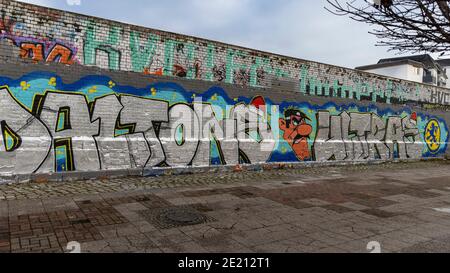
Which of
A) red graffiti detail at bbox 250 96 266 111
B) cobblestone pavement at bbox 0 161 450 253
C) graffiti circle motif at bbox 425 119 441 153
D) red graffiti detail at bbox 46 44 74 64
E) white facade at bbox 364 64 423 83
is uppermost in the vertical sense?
white facade at bbox 364 64 423 83

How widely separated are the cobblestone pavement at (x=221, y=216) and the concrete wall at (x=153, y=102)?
0.92 metres

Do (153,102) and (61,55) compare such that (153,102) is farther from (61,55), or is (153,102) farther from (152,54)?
(61,55)

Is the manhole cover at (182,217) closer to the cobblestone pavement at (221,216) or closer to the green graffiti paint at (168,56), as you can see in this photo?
the cobblestone pavement at (221,216)

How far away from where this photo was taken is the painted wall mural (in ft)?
26.1

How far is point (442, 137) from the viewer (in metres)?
18.5

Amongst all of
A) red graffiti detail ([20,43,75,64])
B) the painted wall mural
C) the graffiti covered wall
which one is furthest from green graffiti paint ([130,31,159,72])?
red graffiti detail ([20,43,75,64])

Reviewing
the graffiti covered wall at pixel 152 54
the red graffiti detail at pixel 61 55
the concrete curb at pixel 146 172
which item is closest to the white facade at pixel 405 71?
the graffiti covered wall at pixel 152 54

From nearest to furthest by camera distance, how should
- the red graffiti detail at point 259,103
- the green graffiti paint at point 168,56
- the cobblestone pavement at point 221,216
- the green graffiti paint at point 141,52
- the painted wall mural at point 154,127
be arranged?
the cobblestone pavement at point 221,216, the painted wall mural at point 154,127, the green graffiti paint at point 141,52, the green graffiti paint at point 168,56, the red graffiti detail at point 259,103

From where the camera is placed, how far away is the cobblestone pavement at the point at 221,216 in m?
4.54

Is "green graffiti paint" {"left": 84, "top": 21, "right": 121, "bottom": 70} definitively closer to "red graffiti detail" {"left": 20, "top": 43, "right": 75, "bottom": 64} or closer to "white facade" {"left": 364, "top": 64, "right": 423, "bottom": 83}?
"red graffiti detail" {"left": 20, "top": 43, "right": 75, "bottom": 64}

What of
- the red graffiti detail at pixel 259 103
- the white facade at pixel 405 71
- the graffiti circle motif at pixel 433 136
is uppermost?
the white facade at pixel 405 71

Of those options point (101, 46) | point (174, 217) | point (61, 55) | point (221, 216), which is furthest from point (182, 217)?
point (101, 46)

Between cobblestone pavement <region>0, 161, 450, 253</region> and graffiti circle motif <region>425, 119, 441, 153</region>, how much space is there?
9562 millimetres

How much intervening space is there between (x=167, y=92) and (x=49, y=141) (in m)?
3.37
